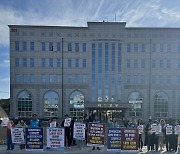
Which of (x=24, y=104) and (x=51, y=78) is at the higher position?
(x=51, y=78)

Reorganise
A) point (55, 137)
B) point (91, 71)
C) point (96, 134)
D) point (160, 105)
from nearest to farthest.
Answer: point (55, 137) < point (96, 134) < point (91, 71) < point (160, 105)

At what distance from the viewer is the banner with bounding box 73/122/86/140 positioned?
14578mm

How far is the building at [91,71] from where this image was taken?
62.7m

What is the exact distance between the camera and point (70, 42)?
6331 centimetres

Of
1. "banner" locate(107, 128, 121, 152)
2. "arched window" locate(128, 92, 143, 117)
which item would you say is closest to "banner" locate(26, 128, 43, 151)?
"banner" locate(107, 128, 121, 152)

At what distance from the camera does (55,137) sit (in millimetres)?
13734

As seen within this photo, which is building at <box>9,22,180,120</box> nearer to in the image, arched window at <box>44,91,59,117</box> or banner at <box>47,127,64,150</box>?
arched window at <box>44,91,59,117</box>

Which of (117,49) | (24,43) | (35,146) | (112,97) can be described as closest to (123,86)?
(112,97)

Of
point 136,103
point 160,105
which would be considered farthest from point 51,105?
Answer: point 160,105

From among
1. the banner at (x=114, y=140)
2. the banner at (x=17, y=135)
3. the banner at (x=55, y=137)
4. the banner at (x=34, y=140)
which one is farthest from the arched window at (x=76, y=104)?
the banner at (x=114, y=140)

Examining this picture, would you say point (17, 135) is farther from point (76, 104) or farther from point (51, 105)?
point (51, 105)

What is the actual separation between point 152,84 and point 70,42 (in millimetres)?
23585

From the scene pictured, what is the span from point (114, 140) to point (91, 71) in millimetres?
49862

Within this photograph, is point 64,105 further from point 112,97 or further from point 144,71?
point 144,71
